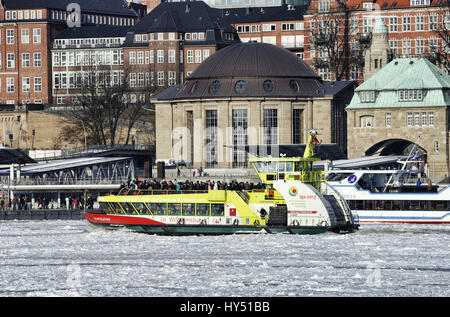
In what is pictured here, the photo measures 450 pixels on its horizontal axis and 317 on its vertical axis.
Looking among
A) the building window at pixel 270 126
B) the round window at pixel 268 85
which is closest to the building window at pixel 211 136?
the building window at pixel 270 126

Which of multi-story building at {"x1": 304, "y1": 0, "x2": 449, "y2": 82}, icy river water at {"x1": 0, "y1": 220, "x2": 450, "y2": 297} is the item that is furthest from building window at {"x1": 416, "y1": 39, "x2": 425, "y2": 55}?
icy river water at {"x1": 0, "y1": 220, "x2": 450, "y2": 297}

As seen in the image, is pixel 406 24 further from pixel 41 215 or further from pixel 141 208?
pixel 141 208

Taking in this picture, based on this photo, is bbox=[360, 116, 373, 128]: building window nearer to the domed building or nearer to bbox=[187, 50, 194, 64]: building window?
→ the domed building

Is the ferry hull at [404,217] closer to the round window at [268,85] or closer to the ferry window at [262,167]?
the ferry window at [262,167]

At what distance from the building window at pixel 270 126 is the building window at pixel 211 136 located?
17.1 feet

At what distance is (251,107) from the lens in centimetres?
15212

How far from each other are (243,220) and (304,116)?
64.2 meters

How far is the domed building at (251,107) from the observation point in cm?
15188

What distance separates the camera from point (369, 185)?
10206 cm

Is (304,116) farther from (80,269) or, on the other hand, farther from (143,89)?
(80,269)

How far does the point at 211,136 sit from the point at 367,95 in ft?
55.0

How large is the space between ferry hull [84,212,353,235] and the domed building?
59.1 metres

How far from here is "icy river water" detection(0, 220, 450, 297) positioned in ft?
207
